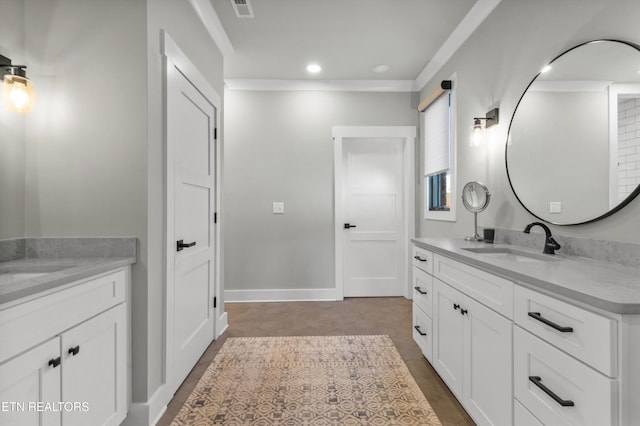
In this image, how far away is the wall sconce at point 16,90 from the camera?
1.27 m

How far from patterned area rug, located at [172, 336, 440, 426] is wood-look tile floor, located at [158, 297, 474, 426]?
0.07 m

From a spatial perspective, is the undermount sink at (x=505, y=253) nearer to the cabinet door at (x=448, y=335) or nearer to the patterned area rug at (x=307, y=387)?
the cabinet door at (x=448, y=335)

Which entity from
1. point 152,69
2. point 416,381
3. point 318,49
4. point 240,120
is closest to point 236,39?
point 318,49

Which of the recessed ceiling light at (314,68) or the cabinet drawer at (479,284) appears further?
the recessed ceiling light at (314,68)

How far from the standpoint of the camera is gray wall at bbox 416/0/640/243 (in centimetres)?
136

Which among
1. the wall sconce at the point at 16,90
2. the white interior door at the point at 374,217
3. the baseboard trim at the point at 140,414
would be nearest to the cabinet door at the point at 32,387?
the baseboard trim at the point at 140,414

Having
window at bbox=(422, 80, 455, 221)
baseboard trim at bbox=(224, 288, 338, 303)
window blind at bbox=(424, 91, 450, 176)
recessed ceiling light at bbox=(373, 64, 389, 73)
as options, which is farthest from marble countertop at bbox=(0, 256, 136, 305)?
recessed ceiling light at bbox=(373, 64, 389, 73)

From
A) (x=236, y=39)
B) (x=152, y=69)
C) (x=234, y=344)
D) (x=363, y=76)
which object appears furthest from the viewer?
(x=363, y=76)

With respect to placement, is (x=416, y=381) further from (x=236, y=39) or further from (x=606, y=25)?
(x=236, y=39)

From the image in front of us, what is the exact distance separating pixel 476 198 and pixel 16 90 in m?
2.65

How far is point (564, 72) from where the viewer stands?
1599 millimetres

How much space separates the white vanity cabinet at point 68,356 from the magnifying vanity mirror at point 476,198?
7.30ft

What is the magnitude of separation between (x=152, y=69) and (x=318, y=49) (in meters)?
1.83

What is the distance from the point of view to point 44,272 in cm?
135
